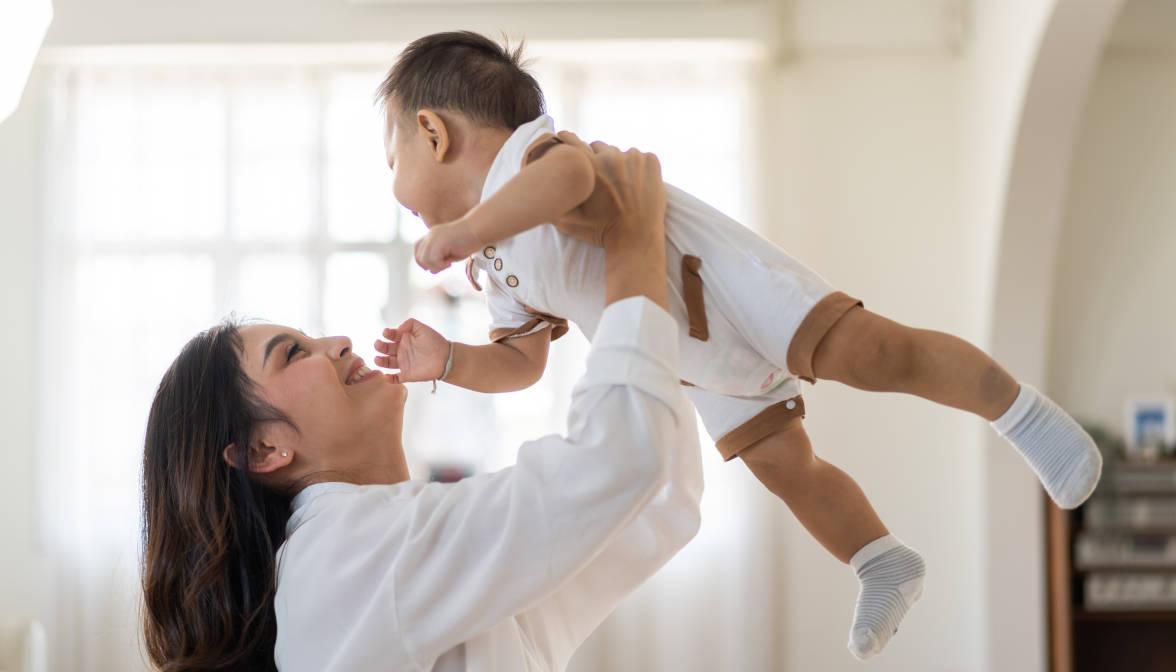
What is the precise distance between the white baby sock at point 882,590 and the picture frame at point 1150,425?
319 cm

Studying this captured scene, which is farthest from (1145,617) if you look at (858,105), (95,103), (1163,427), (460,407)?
(95,103)

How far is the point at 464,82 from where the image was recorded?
1346mm

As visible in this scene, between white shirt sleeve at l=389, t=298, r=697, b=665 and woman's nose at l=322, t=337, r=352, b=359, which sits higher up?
woman's nose at l=322, t=337, r=352, b=359

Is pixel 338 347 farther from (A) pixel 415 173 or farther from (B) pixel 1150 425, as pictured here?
(B) pixel 1150 425

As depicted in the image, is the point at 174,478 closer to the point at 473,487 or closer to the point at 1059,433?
the point at 473,487

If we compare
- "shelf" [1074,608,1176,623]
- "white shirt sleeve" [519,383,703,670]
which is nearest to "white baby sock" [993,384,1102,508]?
"white shirt sleeve" [519,383,703,670]

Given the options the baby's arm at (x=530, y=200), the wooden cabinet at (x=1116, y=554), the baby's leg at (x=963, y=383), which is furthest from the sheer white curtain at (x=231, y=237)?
the baby's arm at (x=530, y=200)

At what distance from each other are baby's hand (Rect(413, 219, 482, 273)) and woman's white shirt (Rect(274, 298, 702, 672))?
0.16m

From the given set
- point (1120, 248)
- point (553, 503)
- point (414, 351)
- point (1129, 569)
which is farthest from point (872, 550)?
point (1120, 248)

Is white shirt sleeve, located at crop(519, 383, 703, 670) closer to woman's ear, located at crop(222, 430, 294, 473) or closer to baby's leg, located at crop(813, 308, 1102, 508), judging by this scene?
baby's leg, located at crop(813, 308, 1102, 508)

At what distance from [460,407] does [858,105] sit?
2.13 meters

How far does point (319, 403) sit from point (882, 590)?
78 cm

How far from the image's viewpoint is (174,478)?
1.38 m

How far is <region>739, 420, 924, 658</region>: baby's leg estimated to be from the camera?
54.7 inches
